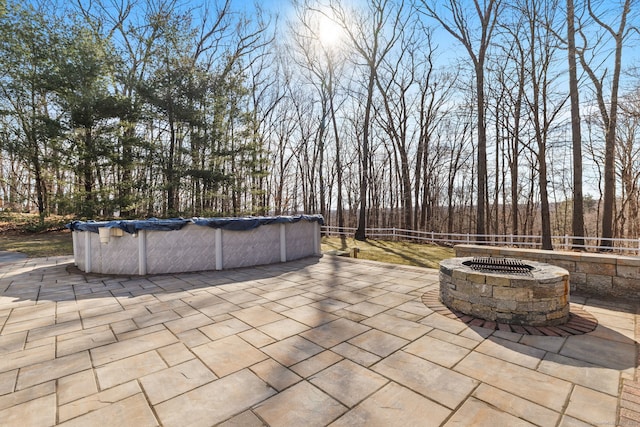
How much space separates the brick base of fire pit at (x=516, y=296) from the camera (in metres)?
3.13

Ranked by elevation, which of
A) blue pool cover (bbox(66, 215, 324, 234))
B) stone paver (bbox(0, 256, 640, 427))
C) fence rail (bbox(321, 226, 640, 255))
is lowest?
stone paver (bbox(0, 256, 640, 427))

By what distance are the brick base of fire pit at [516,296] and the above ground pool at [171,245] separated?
450 centimetres

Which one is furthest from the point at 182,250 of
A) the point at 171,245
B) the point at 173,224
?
the point at 173,224

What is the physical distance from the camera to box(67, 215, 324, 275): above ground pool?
5.64 metres

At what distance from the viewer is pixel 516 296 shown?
3.17m

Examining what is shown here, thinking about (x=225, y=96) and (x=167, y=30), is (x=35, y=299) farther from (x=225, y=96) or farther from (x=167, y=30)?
(x=167, y=30)

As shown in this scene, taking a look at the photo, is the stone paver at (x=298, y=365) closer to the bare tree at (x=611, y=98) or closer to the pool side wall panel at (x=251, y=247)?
the pool side wall panel at (x=251, y=247)

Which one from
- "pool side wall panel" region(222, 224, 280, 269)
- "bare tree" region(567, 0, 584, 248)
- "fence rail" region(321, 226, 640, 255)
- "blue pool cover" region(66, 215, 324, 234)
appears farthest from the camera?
"bare tree" region(567, 0, 584, 248)

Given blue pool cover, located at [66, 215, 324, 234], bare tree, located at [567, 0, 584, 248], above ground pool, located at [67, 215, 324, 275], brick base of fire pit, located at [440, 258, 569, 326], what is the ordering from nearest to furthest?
brick base of fire pit, located at [440, 258, 569, 326] < blue pool cover, located at [66, 215, 324, 234] < above ground pool, located at [67, 215, 324, 275] < bare tree, located at [567, 0, 584, 248]

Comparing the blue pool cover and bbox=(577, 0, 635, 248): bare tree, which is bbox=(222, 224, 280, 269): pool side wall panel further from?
bbox=(577, 0, 635, 248): bare tree

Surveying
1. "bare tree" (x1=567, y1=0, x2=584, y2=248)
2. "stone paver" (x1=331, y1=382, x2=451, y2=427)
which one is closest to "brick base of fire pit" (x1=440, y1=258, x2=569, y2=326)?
"stone paver" (x1=331, y1=382, x2=451, y2=427)

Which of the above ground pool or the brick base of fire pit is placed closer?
the brick base of fire pit

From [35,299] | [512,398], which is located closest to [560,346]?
[512,398]

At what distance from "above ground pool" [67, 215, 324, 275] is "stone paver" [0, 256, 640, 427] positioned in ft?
5.06
